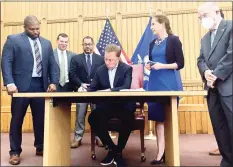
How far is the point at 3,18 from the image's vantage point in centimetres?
477

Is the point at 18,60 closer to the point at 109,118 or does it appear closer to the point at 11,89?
the point at 11,89

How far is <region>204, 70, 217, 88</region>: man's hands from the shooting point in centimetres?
171

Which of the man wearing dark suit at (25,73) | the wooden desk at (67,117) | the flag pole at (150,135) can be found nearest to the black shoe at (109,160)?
the wooden desk at (67,117)

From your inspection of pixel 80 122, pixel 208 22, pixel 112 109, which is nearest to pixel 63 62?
pixel 80 122

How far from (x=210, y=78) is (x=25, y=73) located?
1578 millimetres

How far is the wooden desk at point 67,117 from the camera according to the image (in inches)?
62.3

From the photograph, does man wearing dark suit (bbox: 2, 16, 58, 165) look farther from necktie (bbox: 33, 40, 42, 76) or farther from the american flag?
the american flag

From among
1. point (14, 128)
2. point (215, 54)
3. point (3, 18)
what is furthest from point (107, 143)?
point (3, 18)

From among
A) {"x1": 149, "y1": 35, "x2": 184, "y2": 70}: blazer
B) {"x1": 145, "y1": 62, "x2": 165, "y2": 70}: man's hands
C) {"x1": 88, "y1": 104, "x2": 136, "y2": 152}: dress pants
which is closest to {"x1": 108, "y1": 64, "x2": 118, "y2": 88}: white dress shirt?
{"x1": 88, "y1": 104, "x2": 136, "y2": 152}: dress pants

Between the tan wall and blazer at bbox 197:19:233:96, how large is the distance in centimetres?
223

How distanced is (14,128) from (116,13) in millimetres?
2786

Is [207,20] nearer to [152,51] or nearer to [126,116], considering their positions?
[152,51]

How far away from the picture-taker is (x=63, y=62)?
3207mm

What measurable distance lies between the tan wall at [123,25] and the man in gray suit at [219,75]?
2.22 metres
